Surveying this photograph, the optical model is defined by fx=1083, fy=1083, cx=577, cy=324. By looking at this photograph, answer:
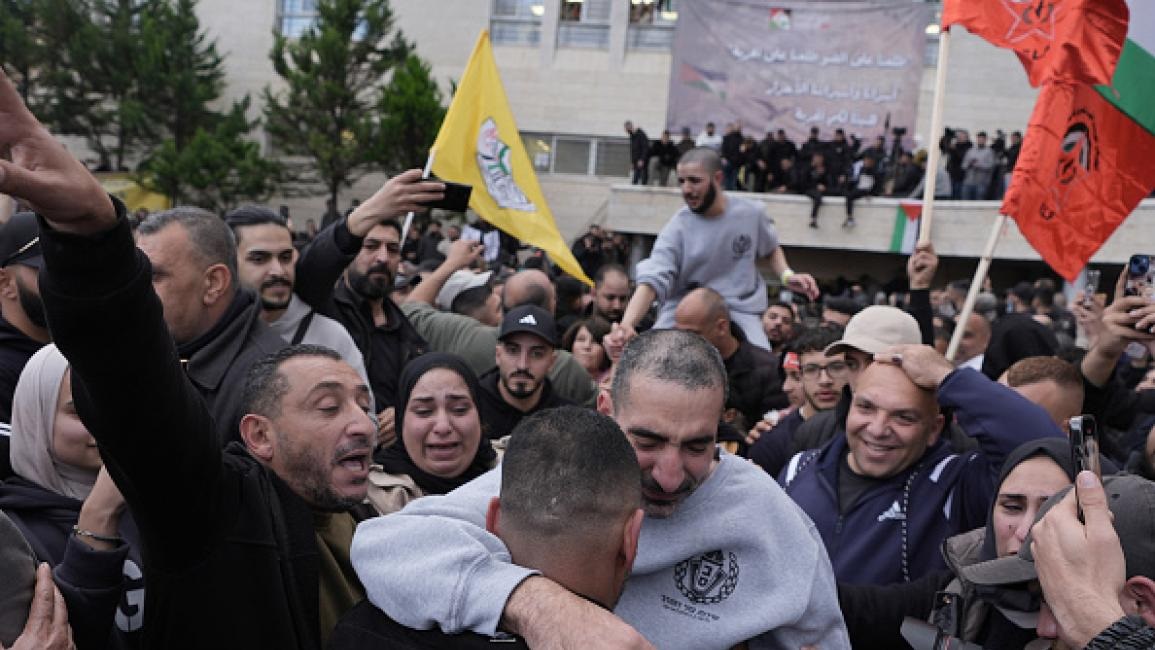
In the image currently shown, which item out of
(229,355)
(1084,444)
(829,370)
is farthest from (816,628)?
(829,370)

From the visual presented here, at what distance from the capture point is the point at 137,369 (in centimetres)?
184

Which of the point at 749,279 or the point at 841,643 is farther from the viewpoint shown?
the point at 749,279

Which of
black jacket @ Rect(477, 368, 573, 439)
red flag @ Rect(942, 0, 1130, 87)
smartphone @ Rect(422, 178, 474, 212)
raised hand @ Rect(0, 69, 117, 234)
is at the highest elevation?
red flag @ Rect(942, 0, 1130, 87)

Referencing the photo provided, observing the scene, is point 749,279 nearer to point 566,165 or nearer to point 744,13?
point 744,13

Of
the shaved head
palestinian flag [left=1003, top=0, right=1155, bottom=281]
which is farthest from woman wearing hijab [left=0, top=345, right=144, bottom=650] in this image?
the shaved head

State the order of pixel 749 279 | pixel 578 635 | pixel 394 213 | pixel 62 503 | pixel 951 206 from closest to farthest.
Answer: pixel 578 635 < pixel 62 503 < pixel 394 213 < pixel 749 279 < pixel 951 206

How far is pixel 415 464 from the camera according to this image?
3746mm

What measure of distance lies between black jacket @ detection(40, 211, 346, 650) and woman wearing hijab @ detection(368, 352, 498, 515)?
121 cm

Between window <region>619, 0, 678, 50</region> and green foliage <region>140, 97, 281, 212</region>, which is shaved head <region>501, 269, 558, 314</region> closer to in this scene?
green foliage <region>140, 97, 281, 212</region>

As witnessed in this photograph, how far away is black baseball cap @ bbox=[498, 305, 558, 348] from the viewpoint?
203 inches

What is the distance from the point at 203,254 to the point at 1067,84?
4008 millimetres

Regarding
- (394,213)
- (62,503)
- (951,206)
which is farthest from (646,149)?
(62,503)

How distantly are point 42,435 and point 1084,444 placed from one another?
2.39 m

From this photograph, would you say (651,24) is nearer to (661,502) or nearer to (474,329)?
(474,329)
